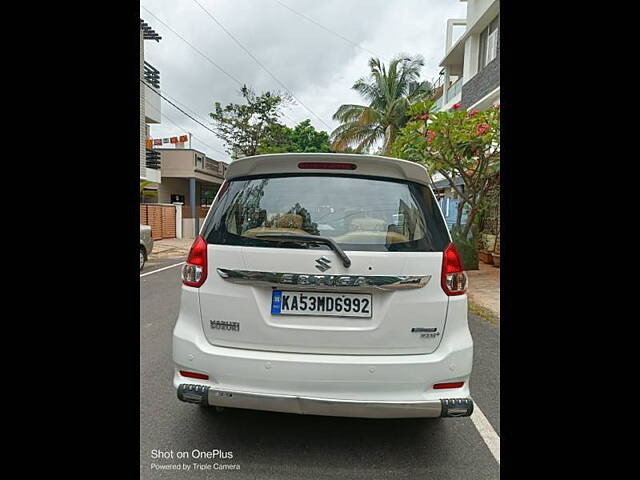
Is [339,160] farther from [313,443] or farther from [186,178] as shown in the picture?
[186,178]

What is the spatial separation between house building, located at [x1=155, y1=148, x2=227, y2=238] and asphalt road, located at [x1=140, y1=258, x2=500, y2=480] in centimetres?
1922

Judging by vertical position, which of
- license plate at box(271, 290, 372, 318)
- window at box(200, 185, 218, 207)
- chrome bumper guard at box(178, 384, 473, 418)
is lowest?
chrome bumper guard at box(178, 384, 473, 418)

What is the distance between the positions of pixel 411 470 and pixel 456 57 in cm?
2043

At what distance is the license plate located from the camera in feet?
6.85

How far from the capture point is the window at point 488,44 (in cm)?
1367

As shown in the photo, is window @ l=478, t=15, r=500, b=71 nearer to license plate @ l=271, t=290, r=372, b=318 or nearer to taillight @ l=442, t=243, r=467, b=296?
taillight @ l=442, t=243, r=467, b=296

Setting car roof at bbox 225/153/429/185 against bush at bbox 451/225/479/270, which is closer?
car roof at bbox 225/153/429/185

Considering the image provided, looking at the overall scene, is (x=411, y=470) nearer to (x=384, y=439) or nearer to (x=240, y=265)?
(x=384, y=439)

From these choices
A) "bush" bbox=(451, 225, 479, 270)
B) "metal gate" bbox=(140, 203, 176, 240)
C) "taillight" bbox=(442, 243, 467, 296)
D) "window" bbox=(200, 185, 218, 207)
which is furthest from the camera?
"window" bbox=(200, 185, 218, 207)

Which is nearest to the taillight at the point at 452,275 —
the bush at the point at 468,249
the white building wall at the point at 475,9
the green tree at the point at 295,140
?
the bush at the point at 468,249

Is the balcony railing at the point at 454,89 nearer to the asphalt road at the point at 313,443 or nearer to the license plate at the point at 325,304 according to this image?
the asphalt road at the point at 313,443

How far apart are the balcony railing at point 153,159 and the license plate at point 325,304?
66.5 ft

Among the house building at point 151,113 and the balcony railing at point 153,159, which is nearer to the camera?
the house building at point 151,113

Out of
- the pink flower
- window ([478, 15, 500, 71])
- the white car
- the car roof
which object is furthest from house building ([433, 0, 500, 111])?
the white car
